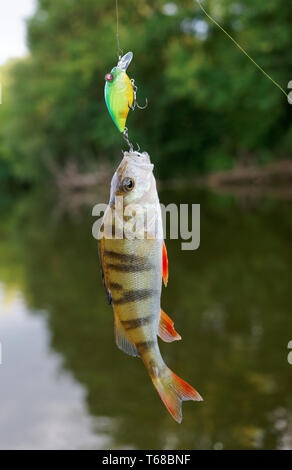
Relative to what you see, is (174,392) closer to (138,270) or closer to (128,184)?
(138,270)

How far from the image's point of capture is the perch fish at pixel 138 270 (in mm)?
1978

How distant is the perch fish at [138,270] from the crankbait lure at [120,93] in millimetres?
146

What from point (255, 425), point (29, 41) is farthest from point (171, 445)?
point (29, 41)

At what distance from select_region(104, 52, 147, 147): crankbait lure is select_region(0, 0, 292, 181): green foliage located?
39.3m

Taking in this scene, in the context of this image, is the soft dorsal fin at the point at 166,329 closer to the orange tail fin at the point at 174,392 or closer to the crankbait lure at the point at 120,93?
the orange tail fin at the point at 174,392

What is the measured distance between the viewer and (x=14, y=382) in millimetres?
16547

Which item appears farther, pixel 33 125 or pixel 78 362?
pixel 33 125

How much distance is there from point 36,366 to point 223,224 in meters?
16.3

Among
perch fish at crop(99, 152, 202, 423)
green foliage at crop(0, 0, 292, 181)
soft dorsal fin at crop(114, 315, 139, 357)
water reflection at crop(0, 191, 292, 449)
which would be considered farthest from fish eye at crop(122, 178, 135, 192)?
green foliage at crop(0, 0, 292, 181)

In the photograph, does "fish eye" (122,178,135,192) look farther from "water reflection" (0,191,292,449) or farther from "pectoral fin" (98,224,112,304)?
"water reflection" (0,191,292,449)

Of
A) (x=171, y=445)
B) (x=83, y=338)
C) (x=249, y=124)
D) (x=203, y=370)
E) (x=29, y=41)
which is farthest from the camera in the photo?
(x=29, y=41)

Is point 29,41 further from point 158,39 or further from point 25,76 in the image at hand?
point 158,39

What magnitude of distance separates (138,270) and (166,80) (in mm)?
47492

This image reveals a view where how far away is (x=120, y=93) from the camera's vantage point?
201 centimetres
